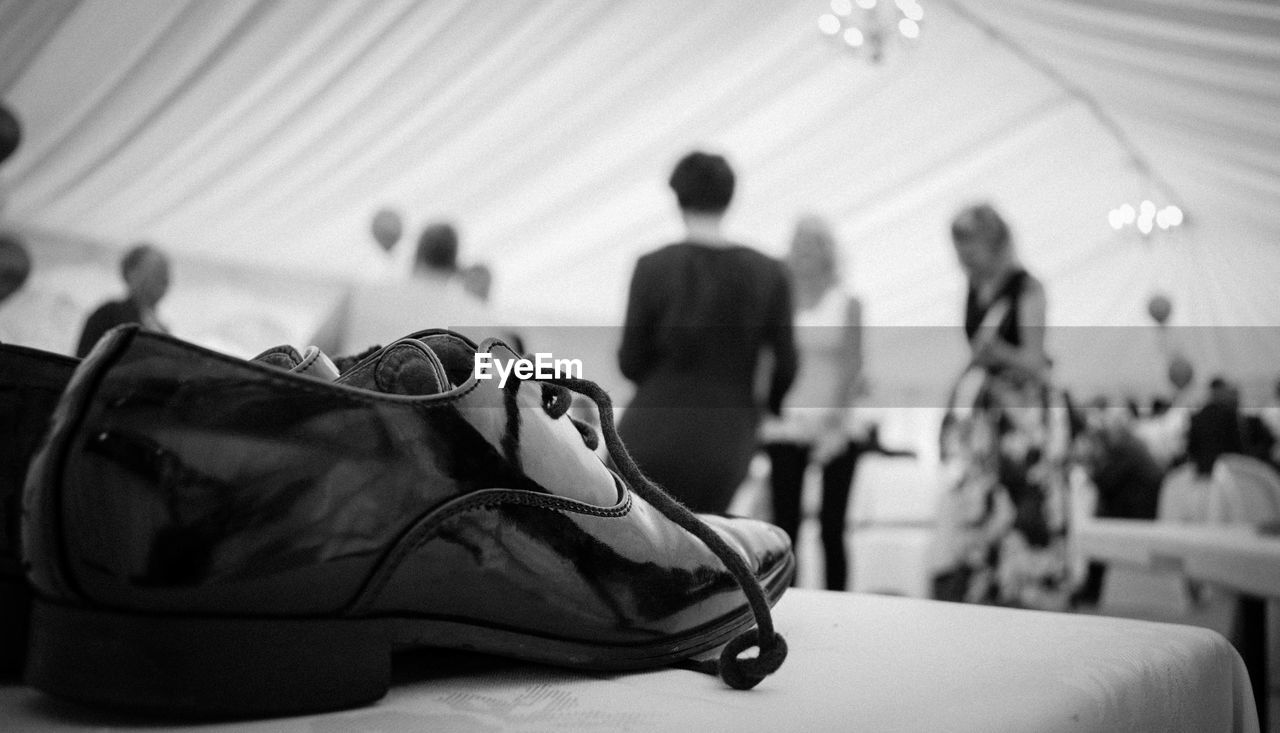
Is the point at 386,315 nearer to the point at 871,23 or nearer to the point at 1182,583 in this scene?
the point at 1182,583

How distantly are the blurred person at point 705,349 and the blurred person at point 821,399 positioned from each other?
67cm

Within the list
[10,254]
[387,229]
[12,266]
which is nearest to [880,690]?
[12,266]

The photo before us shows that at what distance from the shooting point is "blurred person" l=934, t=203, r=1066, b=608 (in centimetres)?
179

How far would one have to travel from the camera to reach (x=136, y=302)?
151cm

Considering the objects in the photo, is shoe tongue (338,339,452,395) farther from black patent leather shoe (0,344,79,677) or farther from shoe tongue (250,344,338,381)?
black patent leather shoe (0,344,79,677)

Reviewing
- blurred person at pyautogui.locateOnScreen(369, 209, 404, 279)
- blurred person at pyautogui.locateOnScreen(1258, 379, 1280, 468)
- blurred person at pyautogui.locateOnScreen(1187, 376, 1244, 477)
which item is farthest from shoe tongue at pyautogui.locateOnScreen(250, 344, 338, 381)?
blurred person at pyautogui.locateOnScreen(1258, 379, 1280, 468)

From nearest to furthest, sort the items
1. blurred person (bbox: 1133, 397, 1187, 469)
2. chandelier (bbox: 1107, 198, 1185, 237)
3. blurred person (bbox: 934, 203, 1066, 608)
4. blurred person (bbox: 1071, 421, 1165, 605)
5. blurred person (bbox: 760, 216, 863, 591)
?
1. blurred person (bbox: 934, 203, 1066, 608)
2. blurred person (bbox: 760, 216, 863, 591)
3. blurred person (bbox: 1071, 421, 1165, 605)
4. blurred person (bbox: 1133, 397, 1187, 469)
5. chandelier (bbox: 1107, 198, 1185, 237)

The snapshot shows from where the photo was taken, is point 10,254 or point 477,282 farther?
point 10,254

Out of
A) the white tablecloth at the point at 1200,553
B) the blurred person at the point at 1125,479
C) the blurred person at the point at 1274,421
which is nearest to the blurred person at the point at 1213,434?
the blurred person at the point at 1125,479

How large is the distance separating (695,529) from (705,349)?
937 mm

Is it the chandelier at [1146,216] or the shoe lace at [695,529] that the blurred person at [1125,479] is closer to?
the chandelier at [1146,216]

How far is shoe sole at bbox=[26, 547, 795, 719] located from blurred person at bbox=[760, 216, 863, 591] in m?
1.78

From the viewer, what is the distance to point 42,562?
12.8 inches

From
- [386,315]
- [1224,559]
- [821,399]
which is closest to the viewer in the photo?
[386,315]
